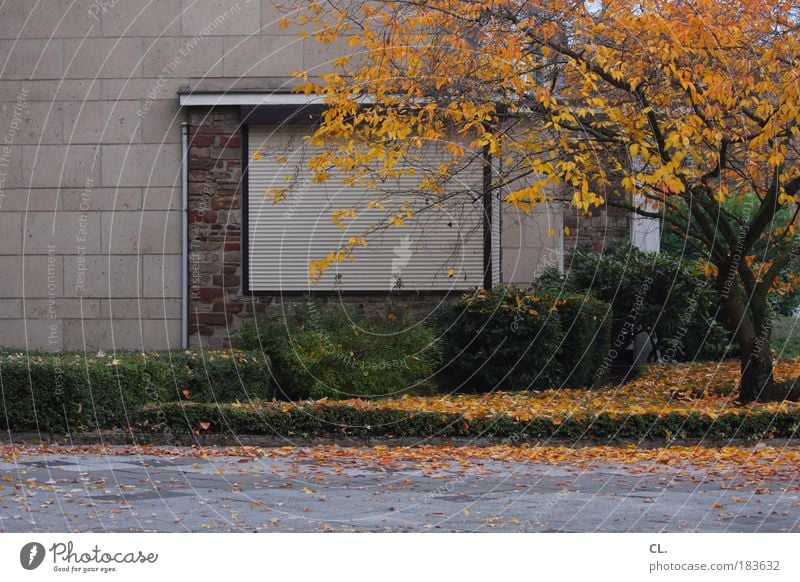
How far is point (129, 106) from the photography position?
16922 millimetres

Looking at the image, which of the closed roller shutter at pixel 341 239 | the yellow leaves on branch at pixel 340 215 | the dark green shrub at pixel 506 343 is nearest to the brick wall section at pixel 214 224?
the closed roller shutter at pixel 341 239

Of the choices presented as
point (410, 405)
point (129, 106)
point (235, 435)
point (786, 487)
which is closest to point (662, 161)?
point (410, 405)

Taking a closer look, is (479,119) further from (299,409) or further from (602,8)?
(299,409)

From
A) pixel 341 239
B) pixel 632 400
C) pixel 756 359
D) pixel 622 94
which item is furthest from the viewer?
pixel 341 239

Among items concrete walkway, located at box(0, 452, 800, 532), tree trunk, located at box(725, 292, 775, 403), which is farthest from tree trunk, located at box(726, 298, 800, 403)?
concrete walkway, located at box(0, 452, 800, 532)

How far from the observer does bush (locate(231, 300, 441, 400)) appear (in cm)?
1397

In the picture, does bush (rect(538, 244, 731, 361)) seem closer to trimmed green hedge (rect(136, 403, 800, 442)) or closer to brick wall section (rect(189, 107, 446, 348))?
brick wall section (rect(189, 107, 446, 348))

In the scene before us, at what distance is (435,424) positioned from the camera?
1123 centimetres

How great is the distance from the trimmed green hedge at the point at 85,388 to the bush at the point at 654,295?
21.5 ft

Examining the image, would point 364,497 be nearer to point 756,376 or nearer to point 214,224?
point 756,376

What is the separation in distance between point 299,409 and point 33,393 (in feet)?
8.88

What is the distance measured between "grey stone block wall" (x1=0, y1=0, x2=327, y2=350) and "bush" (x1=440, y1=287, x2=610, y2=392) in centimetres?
453

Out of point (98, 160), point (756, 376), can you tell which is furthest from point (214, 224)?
point (756, 376)

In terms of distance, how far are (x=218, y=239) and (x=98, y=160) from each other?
2302 millimetres
